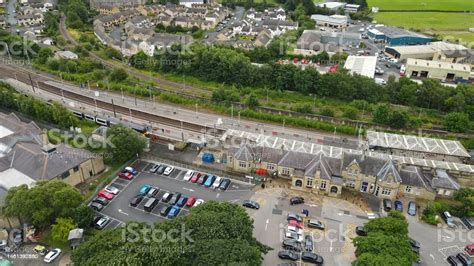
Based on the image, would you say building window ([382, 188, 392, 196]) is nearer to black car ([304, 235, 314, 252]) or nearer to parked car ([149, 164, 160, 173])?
black car ([304, 235, 314, 252])

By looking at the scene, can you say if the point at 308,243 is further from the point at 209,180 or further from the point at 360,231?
the point at 209,180

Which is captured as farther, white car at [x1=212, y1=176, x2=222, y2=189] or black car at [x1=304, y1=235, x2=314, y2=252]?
white car at [x1=212, y1=176, x2=222, y2=189]

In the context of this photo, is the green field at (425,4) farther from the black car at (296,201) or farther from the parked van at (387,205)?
the black car at (296,201)

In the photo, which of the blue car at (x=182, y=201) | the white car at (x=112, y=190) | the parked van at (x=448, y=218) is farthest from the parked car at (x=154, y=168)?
the parked van at (x=448, y=218)

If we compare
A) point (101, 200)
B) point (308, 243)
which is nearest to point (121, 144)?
point (101, 200)

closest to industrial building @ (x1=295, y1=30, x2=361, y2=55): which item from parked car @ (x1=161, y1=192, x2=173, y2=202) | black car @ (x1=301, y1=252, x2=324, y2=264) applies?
parked car @ (x1=161, y1=192, x2=173, y2=202)

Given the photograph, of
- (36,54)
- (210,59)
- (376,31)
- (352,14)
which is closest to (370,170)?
(210,59)
